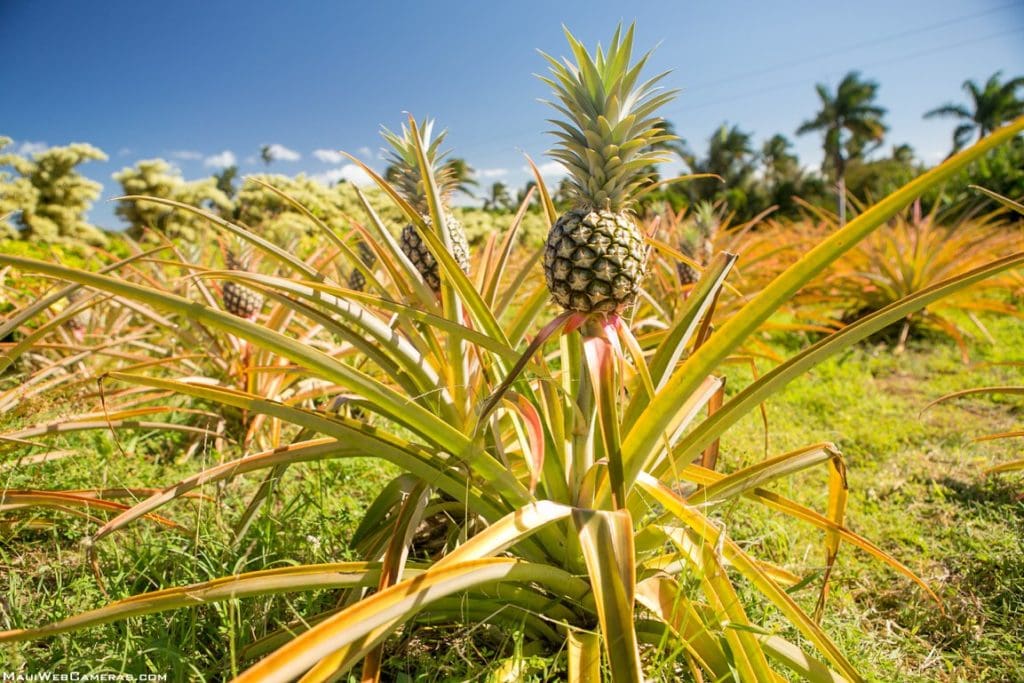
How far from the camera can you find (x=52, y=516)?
5.51ft

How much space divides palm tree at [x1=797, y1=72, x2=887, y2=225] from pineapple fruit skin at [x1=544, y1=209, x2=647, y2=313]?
46.5m

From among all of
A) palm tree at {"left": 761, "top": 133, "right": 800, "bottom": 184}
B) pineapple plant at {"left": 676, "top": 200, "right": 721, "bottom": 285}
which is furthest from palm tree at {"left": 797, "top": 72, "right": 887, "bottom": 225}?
pineapple plant at {"left": 676, "top": 200, "right": 721, "bottom": 285}

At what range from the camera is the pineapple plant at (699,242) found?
13.9 ft

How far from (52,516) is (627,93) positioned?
2.20m

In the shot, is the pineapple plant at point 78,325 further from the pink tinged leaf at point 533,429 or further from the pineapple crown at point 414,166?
the pink tinged leaf at point 533,429

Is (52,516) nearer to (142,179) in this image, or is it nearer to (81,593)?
(81,593)

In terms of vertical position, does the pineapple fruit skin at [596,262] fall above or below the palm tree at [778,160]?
below

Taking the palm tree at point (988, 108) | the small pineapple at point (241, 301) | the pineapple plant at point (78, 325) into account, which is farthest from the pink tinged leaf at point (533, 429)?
the palm tree at point (988, 108)

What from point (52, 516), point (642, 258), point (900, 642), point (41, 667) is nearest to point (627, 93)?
point (642, 258)

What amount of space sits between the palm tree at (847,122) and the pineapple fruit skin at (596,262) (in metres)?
46.5

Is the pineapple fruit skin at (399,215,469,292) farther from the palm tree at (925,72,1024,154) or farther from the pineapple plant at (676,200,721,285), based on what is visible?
the palm tree at (925,72,1024,154)

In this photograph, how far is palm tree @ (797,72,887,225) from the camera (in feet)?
→ 128

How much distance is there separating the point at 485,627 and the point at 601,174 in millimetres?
1183

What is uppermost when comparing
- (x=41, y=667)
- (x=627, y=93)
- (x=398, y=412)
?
(x=627, y=93)
